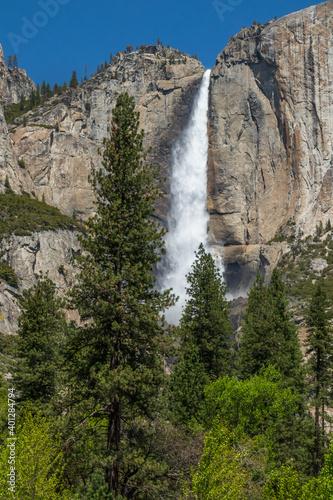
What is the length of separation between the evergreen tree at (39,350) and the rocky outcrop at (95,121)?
100 m

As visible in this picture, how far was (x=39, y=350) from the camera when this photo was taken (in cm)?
3106

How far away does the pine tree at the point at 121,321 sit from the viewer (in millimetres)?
19031

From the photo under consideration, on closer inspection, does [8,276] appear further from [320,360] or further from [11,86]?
[11,86]

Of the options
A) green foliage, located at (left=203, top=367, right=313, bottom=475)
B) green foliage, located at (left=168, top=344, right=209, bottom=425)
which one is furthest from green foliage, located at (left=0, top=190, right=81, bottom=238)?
green foliage, located at (left=203, top=367, right=313, bottom=475)

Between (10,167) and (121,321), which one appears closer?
(121,321)

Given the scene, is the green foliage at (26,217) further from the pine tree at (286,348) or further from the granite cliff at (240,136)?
the pine tree at (286,348)

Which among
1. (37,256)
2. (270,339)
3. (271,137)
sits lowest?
(270,339)

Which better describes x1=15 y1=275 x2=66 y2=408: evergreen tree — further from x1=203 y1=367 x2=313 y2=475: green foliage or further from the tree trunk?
the tree trunk

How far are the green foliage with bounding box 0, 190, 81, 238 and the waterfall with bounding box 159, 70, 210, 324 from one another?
91.6 ft

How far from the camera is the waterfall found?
13412 cm

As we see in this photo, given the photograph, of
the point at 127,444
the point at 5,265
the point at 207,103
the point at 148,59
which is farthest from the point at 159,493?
the point at 148,59

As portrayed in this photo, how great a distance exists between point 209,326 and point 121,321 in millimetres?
16275

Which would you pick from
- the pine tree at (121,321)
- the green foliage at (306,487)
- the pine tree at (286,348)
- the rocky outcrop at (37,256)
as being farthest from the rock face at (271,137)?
the green foliage at (306,487)

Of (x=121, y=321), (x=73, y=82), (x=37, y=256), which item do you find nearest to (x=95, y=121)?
(x=73, y=82)
